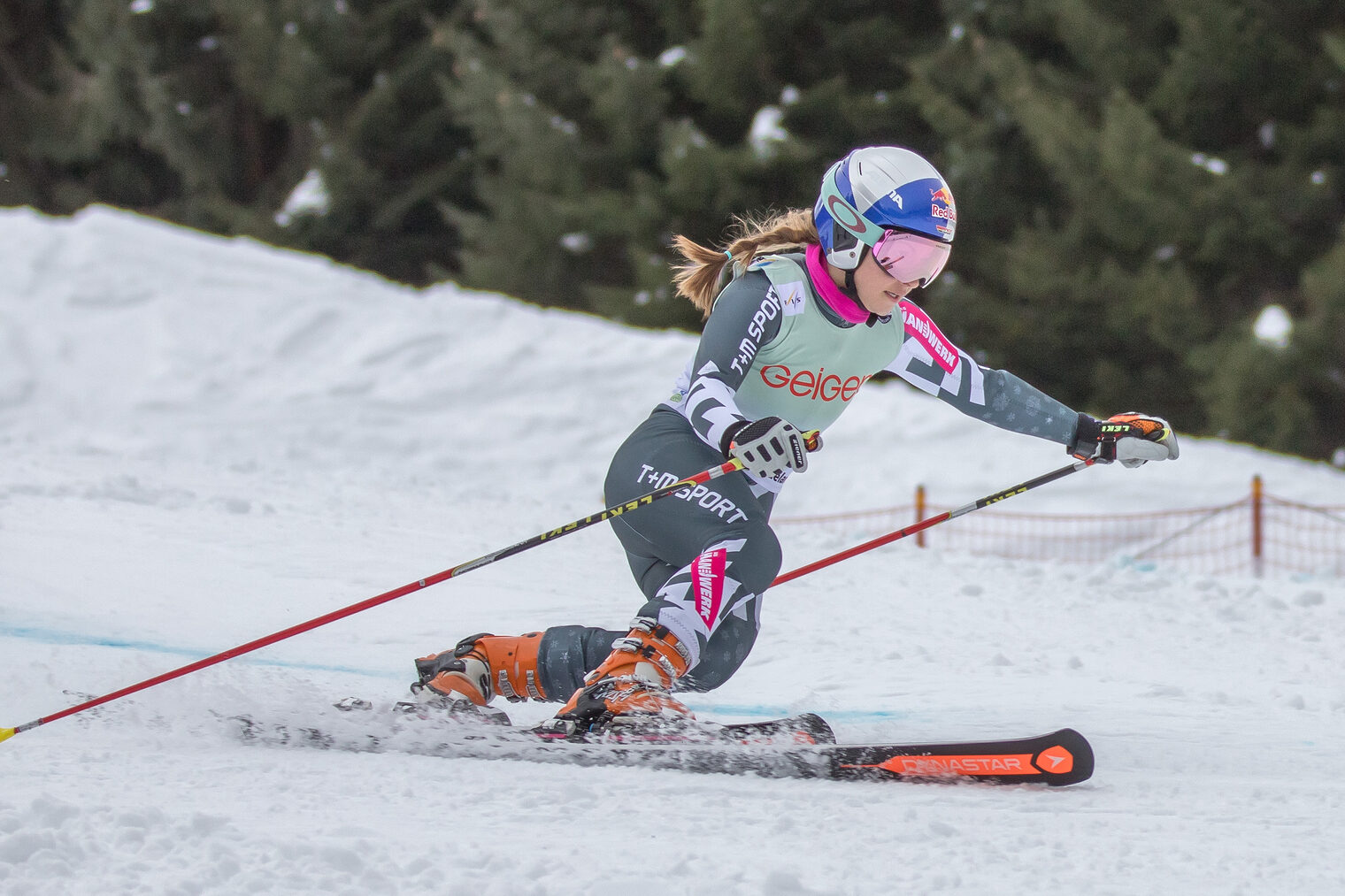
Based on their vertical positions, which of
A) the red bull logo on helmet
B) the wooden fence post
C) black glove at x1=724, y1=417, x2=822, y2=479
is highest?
the red bull logo on helmet

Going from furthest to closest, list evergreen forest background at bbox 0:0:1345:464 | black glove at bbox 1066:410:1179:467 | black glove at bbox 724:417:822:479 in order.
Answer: evergreen forest background at bbox 0:0:1345:464, black glove at bbox 1066:410:1179:467, black glove at bbox 724:417:822:479

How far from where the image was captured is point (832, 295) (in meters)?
3.33

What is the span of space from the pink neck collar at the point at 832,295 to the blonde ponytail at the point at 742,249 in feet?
0.35

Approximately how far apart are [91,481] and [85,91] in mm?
18685

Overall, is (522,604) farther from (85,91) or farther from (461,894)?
(85,91)

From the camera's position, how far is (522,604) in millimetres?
5156

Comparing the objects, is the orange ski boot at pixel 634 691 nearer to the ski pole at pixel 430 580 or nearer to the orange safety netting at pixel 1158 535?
the ski pole at pixel 430 580

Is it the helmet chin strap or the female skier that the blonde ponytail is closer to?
the female skier

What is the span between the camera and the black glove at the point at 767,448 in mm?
2977

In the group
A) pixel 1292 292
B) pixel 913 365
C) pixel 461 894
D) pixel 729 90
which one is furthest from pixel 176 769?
pixel 729 90

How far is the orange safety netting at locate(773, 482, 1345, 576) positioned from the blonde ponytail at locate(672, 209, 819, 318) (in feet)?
18.8

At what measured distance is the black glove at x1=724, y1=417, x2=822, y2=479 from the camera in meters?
2.98

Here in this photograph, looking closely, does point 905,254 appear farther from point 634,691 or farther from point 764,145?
point 764,145

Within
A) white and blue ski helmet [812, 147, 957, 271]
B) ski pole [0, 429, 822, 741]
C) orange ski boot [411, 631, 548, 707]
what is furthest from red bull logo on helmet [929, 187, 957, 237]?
orange ski boot [411, 631, 548, 707]
